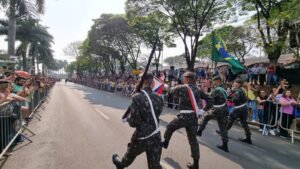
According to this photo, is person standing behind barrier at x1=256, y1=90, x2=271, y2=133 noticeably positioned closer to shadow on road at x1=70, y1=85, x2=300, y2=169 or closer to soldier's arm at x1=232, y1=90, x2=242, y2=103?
shadow on road at x1=70, y1=85, x2=300, y2=169

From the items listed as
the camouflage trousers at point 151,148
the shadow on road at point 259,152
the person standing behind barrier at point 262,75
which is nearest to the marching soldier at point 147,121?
the camouflage trousers at point 151,148

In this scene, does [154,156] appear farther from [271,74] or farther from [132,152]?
[271,74]

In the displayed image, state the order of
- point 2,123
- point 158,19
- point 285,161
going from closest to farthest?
point 2,123, point 285,161, point 158,19

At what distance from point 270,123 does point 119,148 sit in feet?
21.1

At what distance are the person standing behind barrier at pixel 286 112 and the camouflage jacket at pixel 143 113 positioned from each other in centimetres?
736

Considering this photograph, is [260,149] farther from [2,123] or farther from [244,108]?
[2,123]

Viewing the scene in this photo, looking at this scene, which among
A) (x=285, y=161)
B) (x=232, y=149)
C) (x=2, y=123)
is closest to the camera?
(x=2, y=123)

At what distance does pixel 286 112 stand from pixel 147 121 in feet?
24.8

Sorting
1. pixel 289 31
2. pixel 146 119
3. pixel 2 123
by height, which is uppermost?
pixel 289 31

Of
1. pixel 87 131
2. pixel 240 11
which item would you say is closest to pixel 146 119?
pixel 87 131

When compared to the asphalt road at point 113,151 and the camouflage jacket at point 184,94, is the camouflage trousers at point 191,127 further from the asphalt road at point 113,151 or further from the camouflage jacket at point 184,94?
the asphalt road at point 113,151

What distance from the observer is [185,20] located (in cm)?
2398

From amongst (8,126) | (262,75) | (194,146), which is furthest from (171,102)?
(194,146)

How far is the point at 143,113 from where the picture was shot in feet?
14.1
